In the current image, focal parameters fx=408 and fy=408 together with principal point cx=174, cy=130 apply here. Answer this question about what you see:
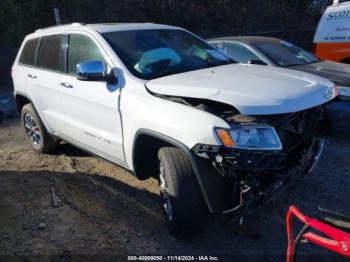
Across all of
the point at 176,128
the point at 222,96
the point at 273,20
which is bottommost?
the point at 273,20

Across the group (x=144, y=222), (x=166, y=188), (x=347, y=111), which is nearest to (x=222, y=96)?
(x=166, y=188)

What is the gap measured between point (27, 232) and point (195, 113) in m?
2.03

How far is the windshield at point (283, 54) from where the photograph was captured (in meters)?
6.84

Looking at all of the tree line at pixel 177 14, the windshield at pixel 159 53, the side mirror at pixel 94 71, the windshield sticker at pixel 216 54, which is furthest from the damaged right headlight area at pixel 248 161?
the tree line at pixel 177 14

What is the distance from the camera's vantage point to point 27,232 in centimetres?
385

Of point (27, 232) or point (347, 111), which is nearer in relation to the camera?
point (27, 232)

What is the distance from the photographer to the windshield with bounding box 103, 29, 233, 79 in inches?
157

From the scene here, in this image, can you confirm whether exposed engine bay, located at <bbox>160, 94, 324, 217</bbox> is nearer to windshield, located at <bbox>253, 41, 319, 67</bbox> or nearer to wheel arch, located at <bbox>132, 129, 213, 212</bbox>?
wheel arch, located at <bbox>132, 129, 213, 212</bbox>

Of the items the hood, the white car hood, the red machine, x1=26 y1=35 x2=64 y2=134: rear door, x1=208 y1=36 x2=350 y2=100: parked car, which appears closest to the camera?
the red machine

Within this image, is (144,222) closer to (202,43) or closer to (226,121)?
(226,121)

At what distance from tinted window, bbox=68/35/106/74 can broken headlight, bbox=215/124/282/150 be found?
5.78ft

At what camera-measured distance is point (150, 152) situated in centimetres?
387

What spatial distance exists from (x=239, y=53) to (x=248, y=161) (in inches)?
181

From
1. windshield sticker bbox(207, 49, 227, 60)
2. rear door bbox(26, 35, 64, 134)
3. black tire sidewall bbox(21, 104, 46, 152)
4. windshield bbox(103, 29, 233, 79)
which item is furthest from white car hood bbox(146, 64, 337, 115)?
black tire sidewall bbox(21, 104, 46, 152)
